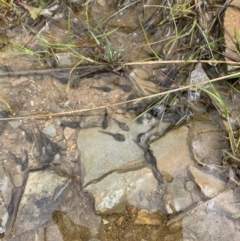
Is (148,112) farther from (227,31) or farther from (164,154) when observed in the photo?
(227,31)

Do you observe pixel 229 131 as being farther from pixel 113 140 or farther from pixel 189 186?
pixel 113 140

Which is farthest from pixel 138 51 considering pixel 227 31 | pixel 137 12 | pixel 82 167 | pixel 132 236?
pixel 132 236

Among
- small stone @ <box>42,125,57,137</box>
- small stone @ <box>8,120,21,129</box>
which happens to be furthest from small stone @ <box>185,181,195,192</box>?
small stone @ <box>8,120,21,129</box>

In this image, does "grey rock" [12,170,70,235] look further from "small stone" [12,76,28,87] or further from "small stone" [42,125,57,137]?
"small stone" [12,76,28,87]

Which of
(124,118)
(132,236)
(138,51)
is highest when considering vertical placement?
(138,51)

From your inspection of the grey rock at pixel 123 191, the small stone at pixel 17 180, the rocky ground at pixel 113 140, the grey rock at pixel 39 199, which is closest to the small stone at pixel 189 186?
the rocky ground at pixel 113 140

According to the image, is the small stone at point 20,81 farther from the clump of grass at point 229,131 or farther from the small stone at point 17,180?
the clump of grass at point 229,131

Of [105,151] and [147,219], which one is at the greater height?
[105,151]

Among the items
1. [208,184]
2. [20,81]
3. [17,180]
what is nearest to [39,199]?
[17,180]

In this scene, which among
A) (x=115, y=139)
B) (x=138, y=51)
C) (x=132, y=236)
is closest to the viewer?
(x=132, y=236)
